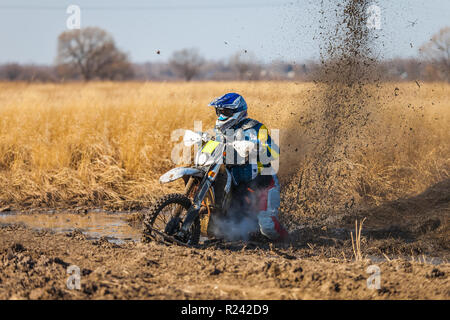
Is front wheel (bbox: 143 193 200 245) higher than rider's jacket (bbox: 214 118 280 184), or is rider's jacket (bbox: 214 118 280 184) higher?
rider's jacket (bbox: 214 118 280 184)

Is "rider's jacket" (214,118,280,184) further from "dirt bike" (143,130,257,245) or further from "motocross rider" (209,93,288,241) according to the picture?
"dirt bike" (143,130,257,245)

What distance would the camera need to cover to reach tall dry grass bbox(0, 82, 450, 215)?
9.63m

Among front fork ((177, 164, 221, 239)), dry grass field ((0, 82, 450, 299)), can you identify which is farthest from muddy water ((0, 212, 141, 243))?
front fork ((177, 164, 221, 239))

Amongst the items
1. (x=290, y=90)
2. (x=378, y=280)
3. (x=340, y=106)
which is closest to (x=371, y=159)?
(x=340, y=106)

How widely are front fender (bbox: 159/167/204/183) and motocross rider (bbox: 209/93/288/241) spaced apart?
557 millimetres

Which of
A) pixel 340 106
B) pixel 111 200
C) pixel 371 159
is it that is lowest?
pixel 111 200

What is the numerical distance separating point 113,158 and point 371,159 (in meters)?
4.64

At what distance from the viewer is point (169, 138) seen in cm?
1148

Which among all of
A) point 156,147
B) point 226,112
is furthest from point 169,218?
point 156,147

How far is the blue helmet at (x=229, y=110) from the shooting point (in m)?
6.74

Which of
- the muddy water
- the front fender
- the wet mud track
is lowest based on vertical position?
the muddy water
